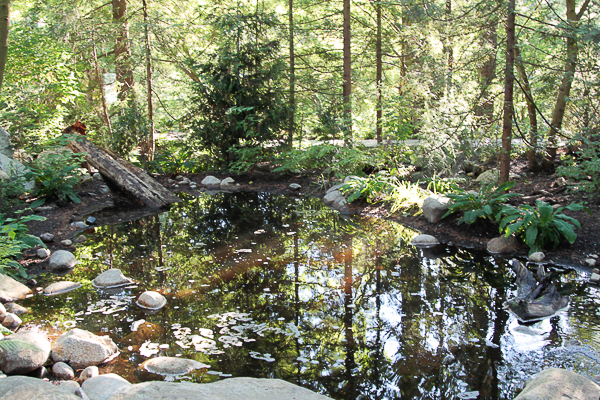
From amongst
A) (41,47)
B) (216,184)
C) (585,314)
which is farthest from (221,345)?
(41,47)

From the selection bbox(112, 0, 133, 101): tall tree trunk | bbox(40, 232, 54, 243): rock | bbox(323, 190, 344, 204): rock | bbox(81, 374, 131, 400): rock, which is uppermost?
bbox(112, 0, 133, 101): tall tree trunk

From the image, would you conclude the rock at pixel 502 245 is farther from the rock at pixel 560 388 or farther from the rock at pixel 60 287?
the rock at pixel 60 287

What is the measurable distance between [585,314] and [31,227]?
7.16m

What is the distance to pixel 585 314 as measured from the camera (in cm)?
384

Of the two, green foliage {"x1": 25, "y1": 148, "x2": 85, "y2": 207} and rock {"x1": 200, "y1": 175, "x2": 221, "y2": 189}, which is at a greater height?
green foliage {"x1": 25, "y1": 148, "x2": 85, "y2": 207}

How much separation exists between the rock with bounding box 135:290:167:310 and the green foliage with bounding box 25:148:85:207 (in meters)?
4.22

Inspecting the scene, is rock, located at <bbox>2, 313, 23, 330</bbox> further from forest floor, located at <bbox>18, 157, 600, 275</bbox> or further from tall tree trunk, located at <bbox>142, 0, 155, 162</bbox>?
tall tree trunk, located at <bbox>142, 0, 155, 162</bbox>

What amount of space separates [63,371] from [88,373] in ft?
0.66

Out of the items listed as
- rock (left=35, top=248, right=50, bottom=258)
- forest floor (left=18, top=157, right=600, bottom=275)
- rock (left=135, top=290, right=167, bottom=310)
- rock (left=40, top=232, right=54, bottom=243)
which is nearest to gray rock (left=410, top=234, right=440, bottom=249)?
forest floor (left=18, top=157, right=600, bottom=275)

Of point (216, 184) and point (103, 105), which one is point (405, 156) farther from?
point (103, 105)

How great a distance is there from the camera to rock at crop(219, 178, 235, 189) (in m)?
10.6

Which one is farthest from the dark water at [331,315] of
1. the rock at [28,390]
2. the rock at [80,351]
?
the rock at [28,390]

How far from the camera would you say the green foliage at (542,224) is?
5.16 metres

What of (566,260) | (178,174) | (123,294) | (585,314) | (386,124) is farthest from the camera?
(178,174)
